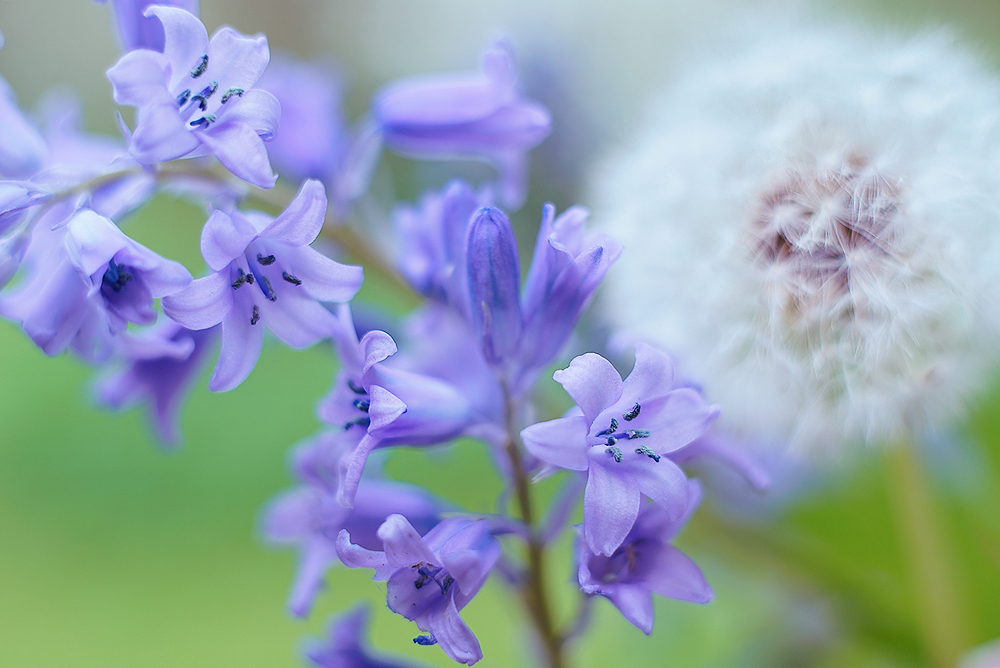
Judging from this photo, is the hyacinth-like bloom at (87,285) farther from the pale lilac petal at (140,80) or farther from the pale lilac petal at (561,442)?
the pale lilac petal at (561,442)

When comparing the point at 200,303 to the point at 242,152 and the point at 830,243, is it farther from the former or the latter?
the point at 830,243

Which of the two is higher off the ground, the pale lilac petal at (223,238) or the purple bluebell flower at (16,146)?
the pale lilac petal at (223,238)

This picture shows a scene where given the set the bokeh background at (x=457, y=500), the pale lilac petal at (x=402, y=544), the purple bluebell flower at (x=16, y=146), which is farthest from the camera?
the bokeh background at (x=457, y=500)

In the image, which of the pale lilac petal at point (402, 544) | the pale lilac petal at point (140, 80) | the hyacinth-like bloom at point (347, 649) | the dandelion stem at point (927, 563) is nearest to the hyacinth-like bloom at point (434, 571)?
the pale lilac petal at point (402, 544)

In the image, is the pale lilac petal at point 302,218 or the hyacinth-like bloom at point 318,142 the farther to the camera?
the hyacinth-like bloom at point 318,142

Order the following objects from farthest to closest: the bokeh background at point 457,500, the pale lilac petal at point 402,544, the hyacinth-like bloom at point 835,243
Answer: the bokeh background at point 457,500 → the hyacinth-like bloom at point 835,243 → the pale lilac petal at point 402,544

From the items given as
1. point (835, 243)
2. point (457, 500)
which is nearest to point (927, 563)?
point (835, 243)

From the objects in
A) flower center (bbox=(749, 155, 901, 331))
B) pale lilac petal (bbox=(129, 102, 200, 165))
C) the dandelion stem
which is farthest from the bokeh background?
pale lilac petal (bbox=(129, 102, 200, 165))
